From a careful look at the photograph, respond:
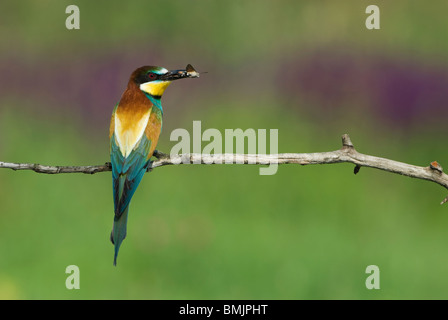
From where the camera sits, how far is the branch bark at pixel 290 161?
80.4 inches

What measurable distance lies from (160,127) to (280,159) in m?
Result: 0.48

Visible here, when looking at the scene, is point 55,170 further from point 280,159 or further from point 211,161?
point 280,159

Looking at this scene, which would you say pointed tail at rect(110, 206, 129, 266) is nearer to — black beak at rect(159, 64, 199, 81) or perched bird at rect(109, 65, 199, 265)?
perched bird at rect(109, 65, 199, 265)

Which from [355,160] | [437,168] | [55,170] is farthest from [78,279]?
[437,168]

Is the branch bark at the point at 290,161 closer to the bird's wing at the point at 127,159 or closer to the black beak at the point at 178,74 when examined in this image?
the bird's wing at the point at 127,159

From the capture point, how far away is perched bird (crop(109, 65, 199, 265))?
2.09 m

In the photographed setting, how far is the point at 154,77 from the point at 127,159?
0.31m

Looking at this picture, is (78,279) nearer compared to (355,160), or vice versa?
(355,160)

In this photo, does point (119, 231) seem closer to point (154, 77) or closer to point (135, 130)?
point (135, 130)

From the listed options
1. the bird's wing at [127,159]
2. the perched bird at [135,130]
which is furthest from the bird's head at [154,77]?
the bird's wing at [127,159]

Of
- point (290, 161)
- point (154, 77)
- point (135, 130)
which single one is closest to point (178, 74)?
point (154, 77)

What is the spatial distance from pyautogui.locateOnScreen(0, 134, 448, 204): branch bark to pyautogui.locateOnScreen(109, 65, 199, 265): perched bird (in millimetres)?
74

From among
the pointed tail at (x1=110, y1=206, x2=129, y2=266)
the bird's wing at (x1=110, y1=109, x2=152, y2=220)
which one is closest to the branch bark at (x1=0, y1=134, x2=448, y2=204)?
the bird's wing at (x1=110, y1=109, x2=152, y2=220)

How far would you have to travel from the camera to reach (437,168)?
2.24 m
